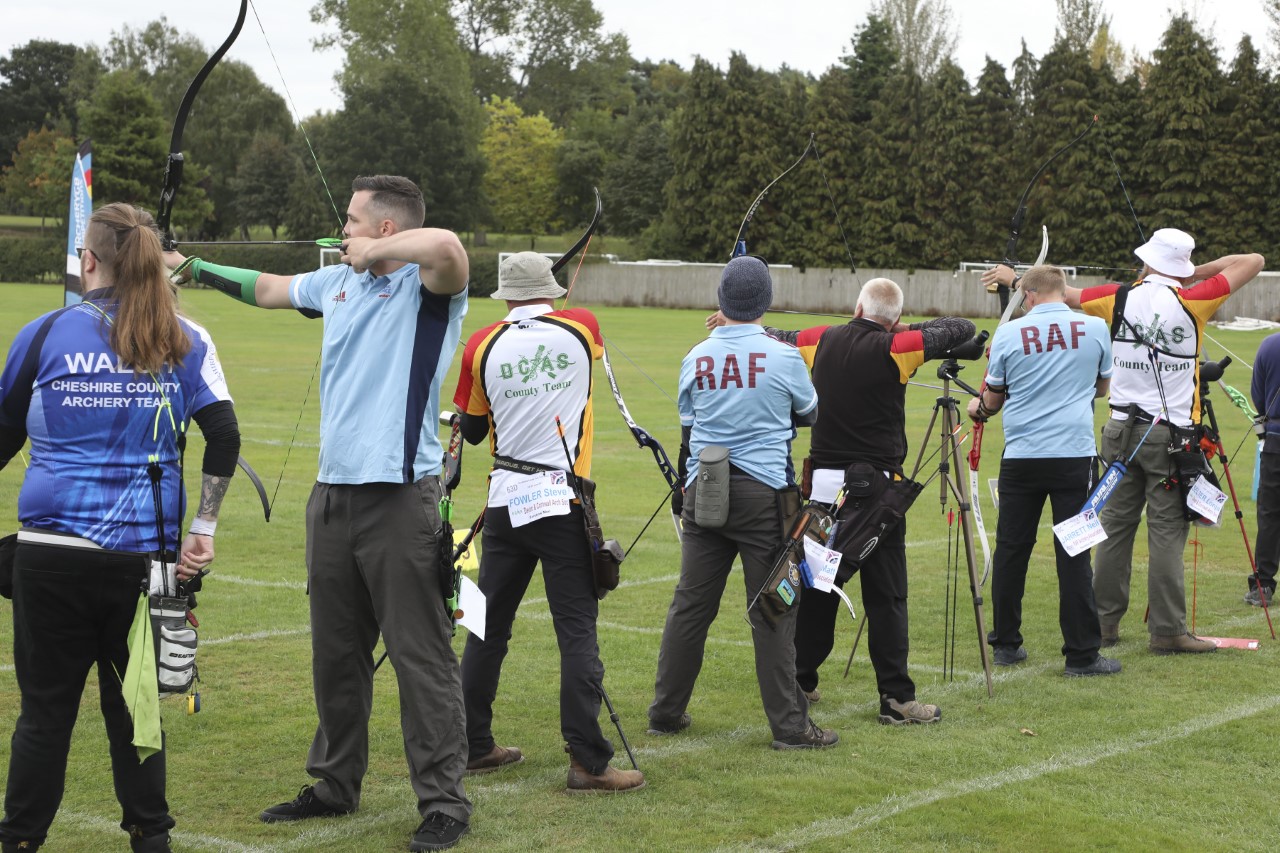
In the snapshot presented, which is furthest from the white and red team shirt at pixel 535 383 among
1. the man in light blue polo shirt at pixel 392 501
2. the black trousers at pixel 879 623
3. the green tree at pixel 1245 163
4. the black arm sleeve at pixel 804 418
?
the green tree at pixel 1245 163

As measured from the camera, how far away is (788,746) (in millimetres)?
5895

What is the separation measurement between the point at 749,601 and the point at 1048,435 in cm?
225

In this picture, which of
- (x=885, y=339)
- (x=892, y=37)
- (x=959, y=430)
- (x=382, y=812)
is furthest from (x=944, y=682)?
(x=892, y=37)

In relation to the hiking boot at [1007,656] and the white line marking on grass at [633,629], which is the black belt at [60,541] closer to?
the white line marking on grass at [633,629]

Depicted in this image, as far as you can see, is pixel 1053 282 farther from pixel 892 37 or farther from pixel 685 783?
pixel 892 37

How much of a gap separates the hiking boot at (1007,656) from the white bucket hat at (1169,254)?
2247 mm

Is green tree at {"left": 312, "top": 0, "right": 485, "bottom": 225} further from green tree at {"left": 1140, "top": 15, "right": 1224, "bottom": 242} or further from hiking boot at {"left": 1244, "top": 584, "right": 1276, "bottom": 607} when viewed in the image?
hiking boot at {"left": 1244, "top": 584, "right": 1276, "bottom": 607}

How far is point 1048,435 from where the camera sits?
7.34m

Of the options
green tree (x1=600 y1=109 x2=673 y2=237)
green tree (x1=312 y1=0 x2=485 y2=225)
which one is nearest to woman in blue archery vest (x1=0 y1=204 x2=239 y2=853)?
green tree (x1=312 y1=0 x2=485 y2=225)

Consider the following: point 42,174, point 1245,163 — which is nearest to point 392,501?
point 1245,163

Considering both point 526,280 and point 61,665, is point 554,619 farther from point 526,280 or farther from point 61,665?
point 61,665

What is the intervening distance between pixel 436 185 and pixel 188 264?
2558 inches

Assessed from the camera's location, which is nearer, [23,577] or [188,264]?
[23,577]

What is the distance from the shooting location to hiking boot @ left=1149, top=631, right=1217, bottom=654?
7.70 m
